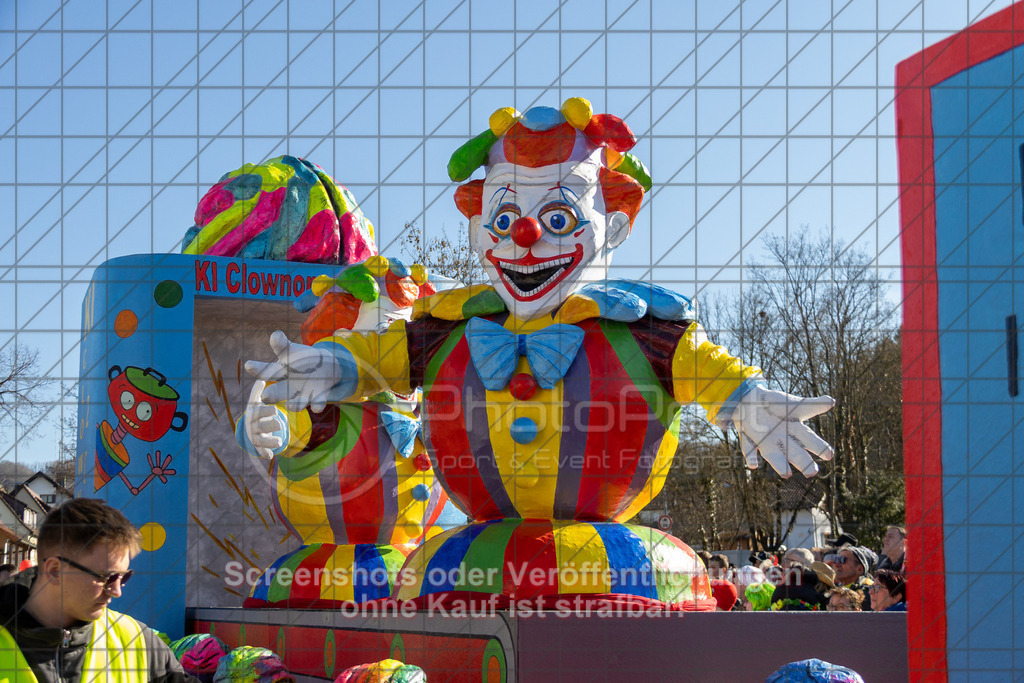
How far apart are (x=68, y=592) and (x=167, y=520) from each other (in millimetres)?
4993

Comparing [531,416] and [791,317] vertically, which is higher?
[791,317]

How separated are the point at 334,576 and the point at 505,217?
242cm

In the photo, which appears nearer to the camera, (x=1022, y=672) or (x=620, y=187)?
(x=1022, y=672)

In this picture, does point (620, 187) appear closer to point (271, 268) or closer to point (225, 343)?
point (271, 268)

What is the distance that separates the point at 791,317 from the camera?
24.5 feet

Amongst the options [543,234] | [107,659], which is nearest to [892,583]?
[543,234]

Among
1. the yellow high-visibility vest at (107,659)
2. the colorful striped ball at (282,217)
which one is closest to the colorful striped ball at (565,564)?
the yellow high-visibility vest at (107,659)

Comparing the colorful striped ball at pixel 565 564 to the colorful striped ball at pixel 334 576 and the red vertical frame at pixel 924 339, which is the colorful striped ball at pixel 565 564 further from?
the colorful striped ball at pixel 334 576

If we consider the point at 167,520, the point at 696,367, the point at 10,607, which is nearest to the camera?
the point at 10,607

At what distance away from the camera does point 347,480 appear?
5.87 meters

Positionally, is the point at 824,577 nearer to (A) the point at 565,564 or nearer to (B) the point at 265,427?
(A) the point at 565,564

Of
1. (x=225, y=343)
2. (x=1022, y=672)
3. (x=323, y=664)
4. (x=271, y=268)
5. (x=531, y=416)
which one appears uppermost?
(x=271, y=268)

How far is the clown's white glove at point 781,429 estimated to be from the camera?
3787 mm

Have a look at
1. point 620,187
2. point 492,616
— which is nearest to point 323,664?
point 492,616
